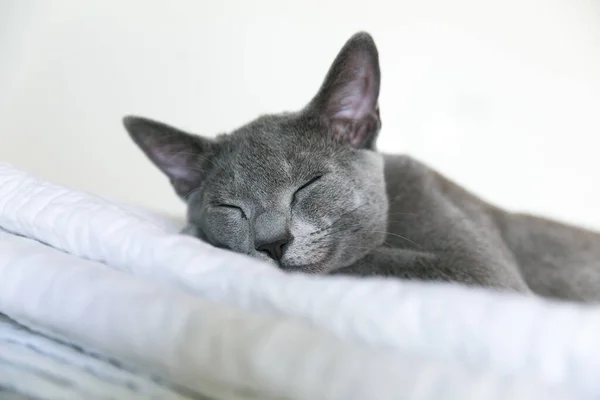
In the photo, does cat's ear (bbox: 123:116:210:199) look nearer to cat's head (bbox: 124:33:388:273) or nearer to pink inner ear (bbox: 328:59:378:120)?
cat's head (bbox: 124:33:388:273)

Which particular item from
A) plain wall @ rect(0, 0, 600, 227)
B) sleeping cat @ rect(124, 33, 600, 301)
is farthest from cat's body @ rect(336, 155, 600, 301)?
plain wall @ rect(0, 0, 600, 227)

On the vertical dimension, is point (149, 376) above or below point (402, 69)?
below

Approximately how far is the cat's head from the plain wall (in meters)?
0.63

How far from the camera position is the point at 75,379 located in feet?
1.57

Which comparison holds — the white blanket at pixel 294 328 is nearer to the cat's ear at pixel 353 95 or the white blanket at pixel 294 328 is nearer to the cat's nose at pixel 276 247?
the cat's nose at pixel 276 247

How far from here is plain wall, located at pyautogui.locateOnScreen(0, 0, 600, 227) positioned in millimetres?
1565

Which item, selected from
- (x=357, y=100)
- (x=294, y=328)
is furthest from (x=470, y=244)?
(x=294, y=328)

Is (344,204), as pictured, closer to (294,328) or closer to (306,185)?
(306,185)

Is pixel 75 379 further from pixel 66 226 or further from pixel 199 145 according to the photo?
pixel 199 145

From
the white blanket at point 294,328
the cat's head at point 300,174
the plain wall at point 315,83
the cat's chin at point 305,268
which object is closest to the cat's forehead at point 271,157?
the cat's head at point 300,174

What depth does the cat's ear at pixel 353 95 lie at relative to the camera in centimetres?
90

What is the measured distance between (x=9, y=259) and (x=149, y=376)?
252 millimetres

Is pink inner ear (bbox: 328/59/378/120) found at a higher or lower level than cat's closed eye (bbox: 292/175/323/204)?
higher

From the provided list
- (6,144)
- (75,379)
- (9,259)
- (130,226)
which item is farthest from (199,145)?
(6,144)
